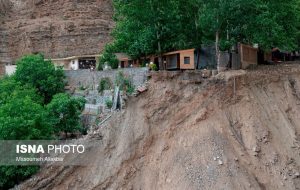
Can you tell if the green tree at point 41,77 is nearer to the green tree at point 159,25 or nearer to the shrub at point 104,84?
the shrub at point 104,84

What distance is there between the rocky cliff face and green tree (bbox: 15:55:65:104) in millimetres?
7643

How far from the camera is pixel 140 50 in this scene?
29.3 metres

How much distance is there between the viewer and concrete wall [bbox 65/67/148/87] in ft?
85.4

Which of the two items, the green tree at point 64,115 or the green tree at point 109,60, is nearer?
the green tree at point 64,115

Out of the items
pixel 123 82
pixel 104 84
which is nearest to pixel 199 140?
pixel 123 82

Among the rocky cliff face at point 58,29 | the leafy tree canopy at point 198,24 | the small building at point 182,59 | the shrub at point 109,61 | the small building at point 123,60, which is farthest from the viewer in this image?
the rocky cliff face at point 58,29

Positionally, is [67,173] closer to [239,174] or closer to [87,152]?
[87,152]

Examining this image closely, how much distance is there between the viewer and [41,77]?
2870 centimetres

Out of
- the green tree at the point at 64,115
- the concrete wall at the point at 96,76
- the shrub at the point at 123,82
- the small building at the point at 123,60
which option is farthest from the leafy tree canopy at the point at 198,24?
the green tree at the point at 64,115

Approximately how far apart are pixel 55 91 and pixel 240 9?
11.4 m

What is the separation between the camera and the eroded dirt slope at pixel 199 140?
21641 millimetres

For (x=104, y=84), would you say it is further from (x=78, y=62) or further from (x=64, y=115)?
(x=78, y=62)

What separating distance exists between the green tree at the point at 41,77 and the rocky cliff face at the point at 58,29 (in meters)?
7.64

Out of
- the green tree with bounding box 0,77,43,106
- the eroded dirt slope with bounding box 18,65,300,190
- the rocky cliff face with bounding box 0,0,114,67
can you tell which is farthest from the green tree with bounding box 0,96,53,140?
the rocky cliff face with bounding box 0,0,114,67
